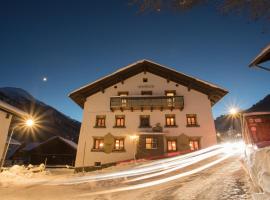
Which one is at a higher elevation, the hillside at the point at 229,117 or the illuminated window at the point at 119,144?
the hillside at the point at 229,117

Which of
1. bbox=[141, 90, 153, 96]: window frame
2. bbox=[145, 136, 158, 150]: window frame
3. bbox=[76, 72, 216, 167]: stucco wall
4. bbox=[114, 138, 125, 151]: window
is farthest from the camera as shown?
bbox=[141, 90, 153, 96]: window frame

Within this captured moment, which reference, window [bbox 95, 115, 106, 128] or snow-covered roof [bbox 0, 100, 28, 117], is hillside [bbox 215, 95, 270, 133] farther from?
snow-covered roof [bbox 0, 100, 28, 117]

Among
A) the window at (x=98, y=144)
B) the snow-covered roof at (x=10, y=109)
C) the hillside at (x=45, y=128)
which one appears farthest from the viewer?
the hillside at (x=45, y=128)

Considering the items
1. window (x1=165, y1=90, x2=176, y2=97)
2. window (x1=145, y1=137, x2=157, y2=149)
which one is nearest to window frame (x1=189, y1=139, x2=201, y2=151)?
window (x1=145, y1=137, x2=157, y2=149)

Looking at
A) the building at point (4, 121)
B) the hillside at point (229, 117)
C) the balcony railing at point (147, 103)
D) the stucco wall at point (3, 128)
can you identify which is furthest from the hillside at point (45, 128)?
the hillside at point (229, 117)

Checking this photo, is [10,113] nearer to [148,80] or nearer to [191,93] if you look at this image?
[148,80]

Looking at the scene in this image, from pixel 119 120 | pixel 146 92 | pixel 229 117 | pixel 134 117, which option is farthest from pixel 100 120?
pixel 229 117

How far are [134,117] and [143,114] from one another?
1.20 metres

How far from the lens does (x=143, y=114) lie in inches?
977

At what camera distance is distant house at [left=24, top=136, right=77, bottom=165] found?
35834 mm

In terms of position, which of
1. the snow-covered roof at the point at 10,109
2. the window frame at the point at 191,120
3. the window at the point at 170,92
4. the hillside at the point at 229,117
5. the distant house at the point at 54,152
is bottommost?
the distant house at the point at 54,152

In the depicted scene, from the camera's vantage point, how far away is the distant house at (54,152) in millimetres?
35834

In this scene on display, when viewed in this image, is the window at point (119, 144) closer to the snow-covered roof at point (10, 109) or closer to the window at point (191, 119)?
the window at point (191, 119)

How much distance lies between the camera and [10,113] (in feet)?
47.2
